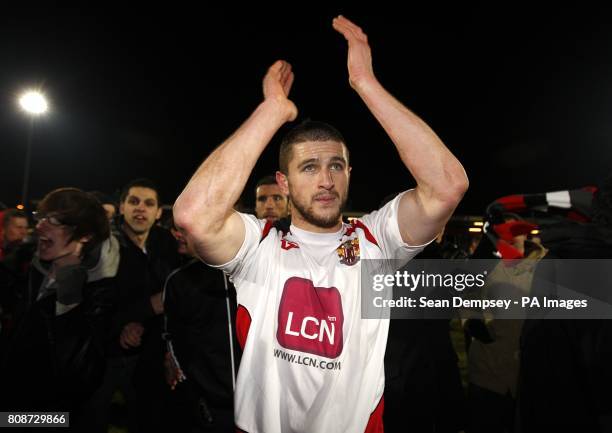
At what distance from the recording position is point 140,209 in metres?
4.78

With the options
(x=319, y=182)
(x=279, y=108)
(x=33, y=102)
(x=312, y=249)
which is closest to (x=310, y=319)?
(x=312, y=249)

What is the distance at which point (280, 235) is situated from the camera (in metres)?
2.38

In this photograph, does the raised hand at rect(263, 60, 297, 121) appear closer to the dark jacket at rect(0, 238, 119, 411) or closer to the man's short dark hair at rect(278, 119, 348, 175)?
the man's short dark hair at rect(278, 119, 348, 175)

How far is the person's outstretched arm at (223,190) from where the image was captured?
1843mm

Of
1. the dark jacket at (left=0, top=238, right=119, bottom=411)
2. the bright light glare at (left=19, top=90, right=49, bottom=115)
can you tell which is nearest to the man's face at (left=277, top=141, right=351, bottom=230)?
the dark jacket at (left=0, top=238, right=119, bottom=411)

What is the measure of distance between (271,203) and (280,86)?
2.32 m

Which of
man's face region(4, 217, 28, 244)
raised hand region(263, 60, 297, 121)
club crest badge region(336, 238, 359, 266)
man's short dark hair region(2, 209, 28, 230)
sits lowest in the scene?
club crest badge region(336, 238, 359, 266)

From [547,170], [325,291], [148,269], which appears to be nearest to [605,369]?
[325,291]

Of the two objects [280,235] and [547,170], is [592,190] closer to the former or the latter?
[280,235]

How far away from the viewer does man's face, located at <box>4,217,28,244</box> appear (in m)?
5.23

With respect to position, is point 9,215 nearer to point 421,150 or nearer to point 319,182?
point 319,182

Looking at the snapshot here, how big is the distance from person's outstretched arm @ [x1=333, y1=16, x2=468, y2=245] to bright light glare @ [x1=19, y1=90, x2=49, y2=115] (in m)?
18.8

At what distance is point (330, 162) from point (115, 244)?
2.33 m

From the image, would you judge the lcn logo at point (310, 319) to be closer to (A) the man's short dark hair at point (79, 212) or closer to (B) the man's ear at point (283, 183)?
(B) the man's ear at point (283, 183)
